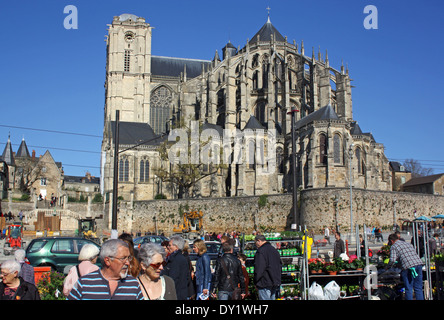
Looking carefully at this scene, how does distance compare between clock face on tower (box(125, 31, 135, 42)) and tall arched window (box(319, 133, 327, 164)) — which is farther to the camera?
clock face on tower (box(125, 31, 135, 42))

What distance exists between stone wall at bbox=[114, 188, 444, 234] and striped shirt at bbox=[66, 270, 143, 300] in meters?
31.5

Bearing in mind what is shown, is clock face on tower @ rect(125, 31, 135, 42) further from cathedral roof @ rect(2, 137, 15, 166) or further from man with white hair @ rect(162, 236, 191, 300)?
man with white hair @ rect(162, 236, 191, 300)

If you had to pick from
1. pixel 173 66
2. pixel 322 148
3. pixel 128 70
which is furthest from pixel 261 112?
pixel 173 66

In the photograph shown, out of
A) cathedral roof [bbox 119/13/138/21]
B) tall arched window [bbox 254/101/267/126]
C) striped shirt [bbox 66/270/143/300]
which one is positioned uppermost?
cathedral roof [bbox 119/13/138/21]

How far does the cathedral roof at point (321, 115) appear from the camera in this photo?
130 feet

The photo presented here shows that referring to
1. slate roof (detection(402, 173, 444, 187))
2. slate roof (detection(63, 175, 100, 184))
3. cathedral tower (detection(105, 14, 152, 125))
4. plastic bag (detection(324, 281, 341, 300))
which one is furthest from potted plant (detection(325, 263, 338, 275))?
slate roof (detection(63, 175, 100, 184))

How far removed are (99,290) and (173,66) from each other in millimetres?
67030

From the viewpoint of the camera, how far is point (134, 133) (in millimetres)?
54188

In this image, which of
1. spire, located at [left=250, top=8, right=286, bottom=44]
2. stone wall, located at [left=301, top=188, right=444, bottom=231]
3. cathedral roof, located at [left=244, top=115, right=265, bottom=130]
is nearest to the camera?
stone wall, located at [left=301, top=188, right=444, bottom=231]

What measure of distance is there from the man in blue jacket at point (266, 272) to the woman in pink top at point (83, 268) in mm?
3124

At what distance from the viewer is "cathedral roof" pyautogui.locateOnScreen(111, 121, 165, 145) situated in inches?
2062

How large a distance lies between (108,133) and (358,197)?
31199mm

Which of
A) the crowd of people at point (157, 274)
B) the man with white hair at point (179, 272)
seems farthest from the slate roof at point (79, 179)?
the man with white hair at point (179, 272)
